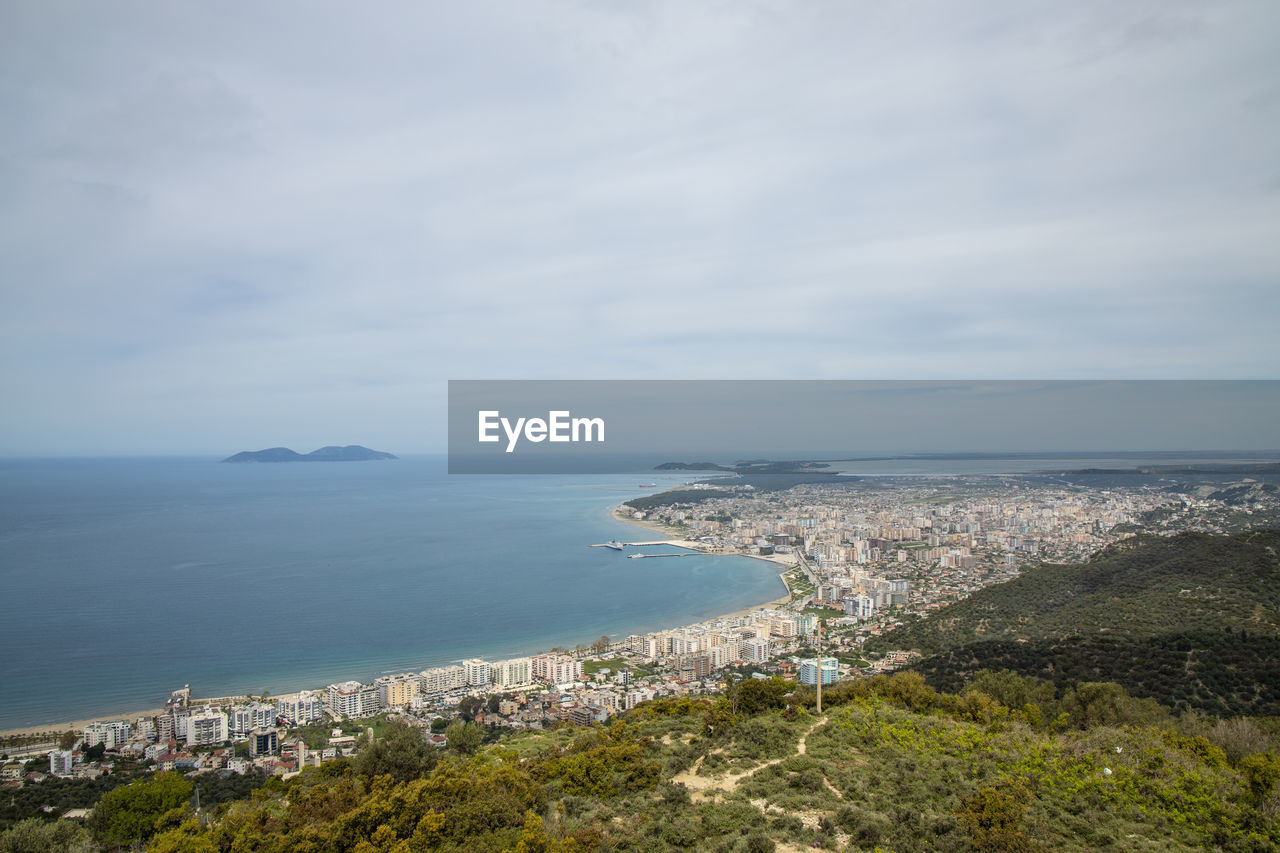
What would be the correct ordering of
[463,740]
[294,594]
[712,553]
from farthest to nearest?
[712,553], [294,594], [463,740]

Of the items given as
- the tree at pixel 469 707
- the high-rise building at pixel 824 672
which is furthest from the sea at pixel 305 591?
the high-rise building at pixel 824 672

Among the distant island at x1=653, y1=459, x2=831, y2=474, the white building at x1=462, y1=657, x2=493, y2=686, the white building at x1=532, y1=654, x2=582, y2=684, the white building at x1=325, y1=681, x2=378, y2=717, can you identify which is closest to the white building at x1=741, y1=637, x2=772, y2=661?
the white building at x1=532, y1=654, x2=582, y2=684

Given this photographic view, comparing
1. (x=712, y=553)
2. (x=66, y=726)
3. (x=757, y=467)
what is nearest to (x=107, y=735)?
(x=66, y=726)

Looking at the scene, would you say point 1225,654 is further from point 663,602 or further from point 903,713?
point 663,602

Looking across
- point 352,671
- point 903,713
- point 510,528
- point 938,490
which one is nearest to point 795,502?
point 938,490

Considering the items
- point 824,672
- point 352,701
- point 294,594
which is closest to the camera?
point 352,701

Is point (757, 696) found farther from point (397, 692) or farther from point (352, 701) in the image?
point (352, 701)
